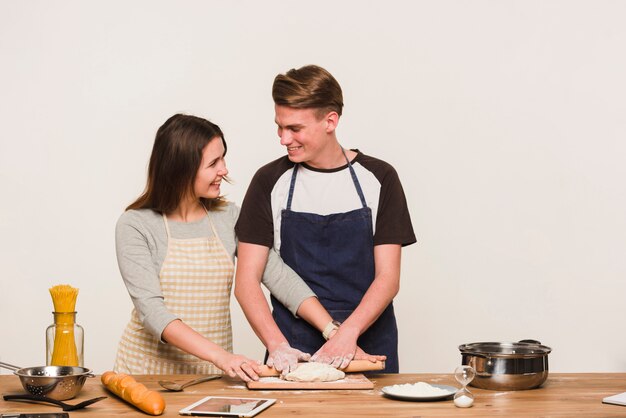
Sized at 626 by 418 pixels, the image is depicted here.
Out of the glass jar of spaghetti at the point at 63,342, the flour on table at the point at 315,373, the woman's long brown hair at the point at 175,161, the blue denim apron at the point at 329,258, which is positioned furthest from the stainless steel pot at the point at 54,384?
the blue denim apron at the point at 329,258

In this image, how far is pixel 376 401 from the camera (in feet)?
7.50

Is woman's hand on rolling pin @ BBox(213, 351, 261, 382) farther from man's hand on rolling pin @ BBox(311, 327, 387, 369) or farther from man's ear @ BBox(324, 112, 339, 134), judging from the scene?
man's ear @ BBox(324, 112, 339, 134)

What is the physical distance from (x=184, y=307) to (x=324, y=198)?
63cm

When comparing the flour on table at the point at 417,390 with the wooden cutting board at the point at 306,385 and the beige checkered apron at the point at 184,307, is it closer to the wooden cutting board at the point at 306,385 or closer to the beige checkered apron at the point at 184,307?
the wooden cutting board at the point at 306,385

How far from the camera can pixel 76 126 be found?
471cm

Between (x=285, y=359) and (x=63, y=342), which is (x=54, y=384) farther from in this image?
(x=285, y=359)

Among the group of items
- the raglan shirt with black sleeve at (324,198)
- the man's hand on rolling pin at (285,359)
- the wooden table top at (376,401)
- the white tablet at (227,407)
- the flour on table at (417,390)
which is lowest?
the wooden table top at (376,401)

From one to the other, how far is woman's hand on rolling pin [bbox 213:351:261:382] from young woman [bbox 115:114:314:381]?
377mm

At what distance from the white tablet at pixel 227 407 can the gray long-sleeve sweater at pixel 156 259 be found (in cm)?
50

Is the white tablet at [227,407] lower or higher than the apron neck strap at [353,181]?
lower

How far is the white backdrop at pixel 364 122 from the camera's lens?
15.4 feet

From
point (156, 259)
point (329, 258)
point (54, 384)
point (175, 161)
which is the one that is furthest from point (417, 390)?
point (175, 161)

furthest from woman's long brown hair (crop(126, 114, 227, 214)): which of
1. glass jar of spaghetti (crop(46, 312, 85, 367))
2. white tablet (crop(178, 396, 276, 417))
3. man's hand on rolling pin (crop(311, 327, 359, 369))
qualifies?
white tablet (crop(178, 396, 276, 417))

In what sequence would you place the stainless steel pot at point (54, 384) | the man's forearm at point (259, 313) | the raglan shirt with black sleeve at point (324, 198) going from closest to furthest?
the stainless steel pot at point (54, 384)
the man's forearm at point (259, 313)
the raglan shirt with black sleeve at point (324, 198)
